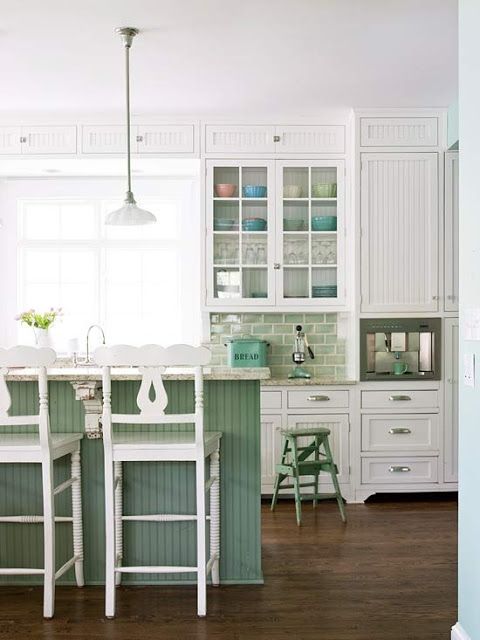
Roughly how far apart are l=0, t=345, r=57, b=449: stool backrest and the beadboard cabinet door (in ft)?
9.41

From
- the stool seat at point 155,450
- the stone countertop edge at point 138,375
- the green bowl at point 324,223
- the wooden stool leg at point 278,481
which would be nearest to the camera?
the stool seat at point 155,450

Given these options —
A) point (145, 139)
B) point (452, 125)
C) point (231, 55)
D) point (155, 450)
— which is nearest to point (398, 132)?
point (452, 125)

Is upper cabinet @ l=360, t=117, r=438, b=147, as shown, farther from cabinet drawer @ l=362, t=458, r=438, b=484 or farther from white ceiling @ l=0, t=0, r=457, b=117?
cabinet drawer @ l=362, t=458, r=438, b=484

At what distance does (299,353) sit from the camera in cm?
584

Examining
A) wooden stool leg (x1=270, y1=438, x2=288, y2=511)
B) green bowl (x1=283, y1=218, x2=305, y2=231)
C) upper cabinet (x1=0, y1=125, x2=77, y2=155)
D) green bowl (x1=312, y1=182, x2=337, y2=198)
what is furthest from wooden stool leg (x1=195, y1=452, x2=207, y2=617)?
upper cabinet (x1=0, y1=125, x2=77, y2=155)

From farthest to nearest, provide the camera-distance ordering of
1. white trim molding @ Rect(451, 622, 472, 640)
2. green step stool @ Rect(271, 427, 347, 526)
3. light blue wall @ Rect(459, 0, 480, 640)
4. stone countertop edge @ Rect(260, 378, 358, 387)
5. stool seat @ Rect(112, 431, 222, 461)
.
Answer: stone countertop edge @ Rect(260, 378, 358, 387) < green step stool @ Rect(271, 427, 347, 526) < stool seat @ Rect(112, 431, 222, 461) < white trim molding @ Rect(451, 622, 472, 640) < light blue wall @ Rect(459, 0, 480, 640)

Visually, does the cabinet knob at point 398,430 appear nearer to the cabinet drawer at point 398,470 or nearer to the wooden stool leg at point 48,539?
the cabinet drawer at point 398,470

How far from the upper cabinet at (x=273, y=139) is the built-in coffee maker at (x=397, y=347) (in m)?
1.32

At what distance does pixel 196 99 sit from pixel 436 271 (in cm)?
203

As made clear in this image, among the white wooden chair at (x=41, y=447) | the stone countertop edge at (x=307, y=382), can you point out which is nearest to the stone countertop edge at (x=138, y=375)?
the white wooden chair at (x=41, y=447)

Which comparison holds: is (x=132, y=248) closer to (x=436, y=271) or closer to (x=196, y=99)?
(x=196, y=99)

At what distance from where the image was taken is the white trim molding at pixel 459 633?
2876 mm

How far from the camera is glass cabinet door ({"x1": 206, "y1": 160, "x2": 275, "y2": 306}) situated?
18.9 feet

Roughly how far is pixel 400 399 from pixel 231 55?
259cm
